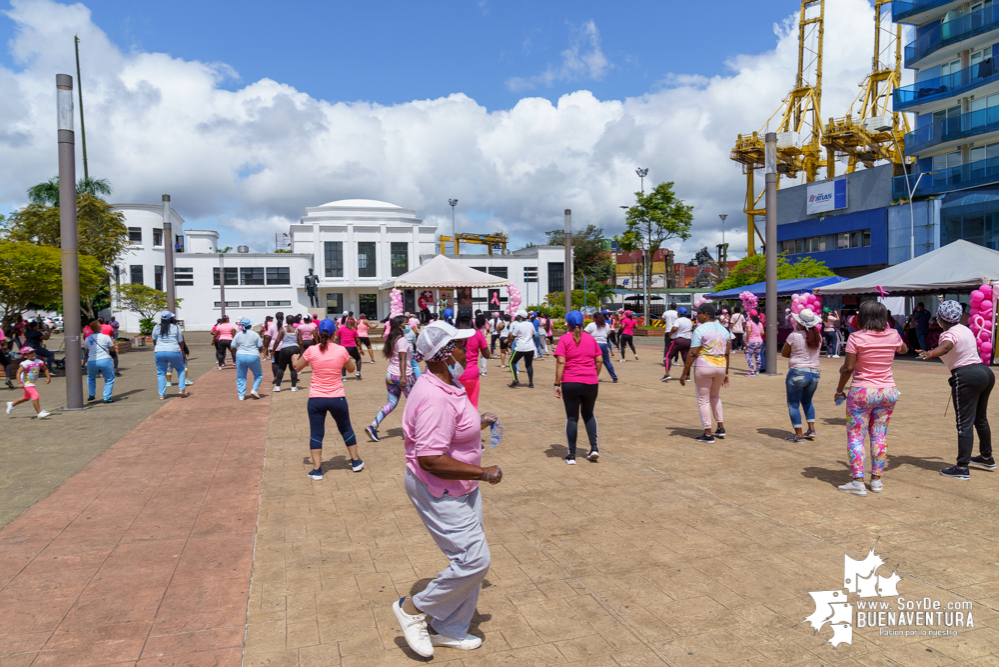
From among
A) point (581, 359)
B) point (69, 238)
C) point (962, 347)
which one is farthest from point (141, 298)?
point (962, 347)

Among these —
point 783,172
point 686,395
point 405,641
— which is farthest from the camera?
point 783,172

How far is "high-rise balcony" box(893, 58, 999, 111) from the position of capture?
29.4 meters

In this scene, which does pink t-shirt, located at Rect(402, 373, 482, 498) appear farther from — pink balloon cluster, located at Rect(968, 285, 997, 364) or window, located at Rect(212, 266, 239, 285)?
window, located at Rect(212, 266, 239, 285)

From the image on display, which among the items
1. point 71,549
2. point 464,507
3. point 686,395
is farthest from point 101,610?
point 686,395

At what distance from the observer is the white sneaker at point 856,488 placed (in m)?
5.68

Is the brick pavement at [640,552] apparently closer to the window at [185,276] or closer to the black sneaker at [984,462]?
the black sneaker at [984,462]

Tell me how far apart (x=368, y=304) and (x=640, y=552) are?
177 ft

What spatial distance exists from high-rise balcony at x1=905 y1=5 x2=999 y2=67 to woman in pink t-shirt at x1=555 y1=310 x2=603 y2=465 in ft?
109

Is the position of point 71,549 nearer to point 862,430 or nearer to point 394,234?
point 862,430

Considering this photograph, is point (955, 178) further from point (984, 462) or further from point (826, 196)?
point (984, 462)

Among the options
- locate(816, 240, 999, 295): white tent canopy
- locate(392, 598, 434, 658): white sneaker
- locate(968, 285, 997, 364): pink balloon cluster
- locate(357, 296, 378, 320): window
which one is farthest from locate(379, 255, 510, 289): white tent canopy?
locate(357, 296, 378, 320): window

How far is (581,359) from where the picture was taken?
23.0ft

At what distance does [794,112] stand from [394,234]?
34011mm

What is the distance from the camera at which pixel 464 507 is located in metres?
3.15
